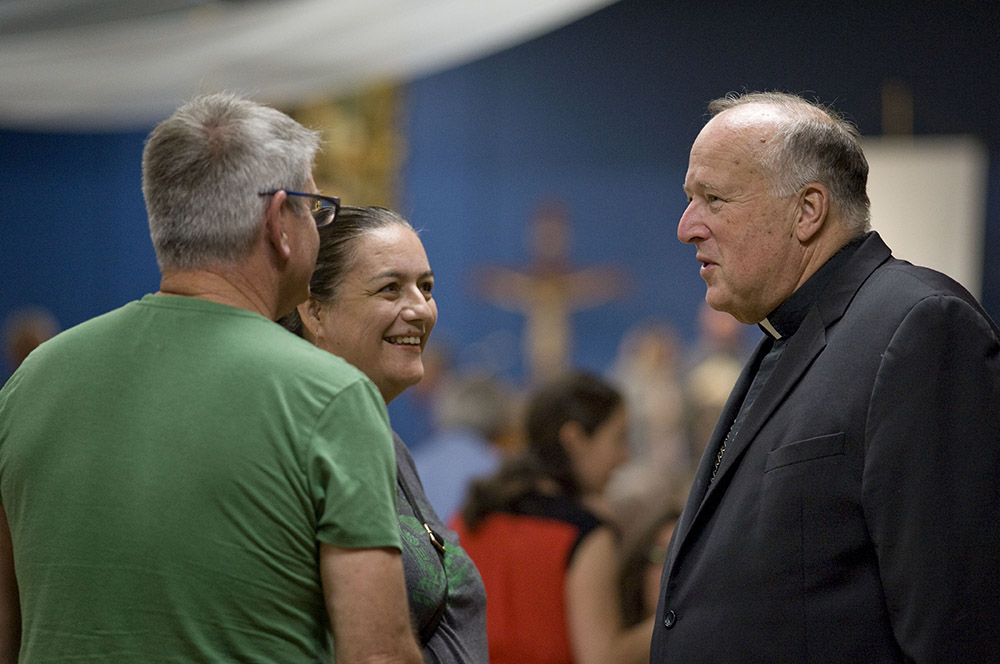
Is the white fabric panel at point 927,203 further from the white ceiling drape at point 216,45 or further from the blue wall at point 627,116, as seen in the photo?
the white ceiling drape at point 216,45

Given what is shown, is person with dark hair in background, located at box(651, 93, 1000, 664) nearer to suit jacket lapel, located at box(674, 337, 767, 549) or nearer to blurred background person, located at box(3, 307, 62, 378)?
suit jacket lapel, located at box(674, 337, 767, 549)

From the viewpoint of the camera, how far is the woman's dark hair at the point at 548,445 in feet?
9.18

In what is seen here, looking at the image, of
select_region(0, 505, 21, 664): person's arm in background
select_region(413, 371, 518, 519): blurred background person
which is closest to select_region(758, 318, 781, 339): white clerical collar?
select_region(0, 505, 21, 664): person's arm in background

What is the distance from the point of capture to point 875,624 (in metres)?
1.57

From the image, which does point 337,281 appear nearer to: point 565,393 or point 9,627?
point 9,627

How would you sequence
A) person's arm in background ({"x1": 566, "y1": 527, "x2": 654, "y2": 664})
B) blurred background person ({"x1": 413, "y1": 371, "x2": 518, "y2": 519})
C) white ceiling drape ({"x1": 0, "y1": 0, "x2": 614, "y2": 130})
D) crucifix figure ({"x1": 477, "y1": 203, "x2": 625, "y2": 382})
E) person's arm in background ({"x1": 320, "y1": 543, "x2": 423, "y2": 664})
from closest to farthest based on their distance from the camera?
person's arm in background ({"x1": 320, "y1": 543, "x2": 423, "y2": 664}), person's arm in background ({"x1": 566, "y1": 527, "x2": 654, "y2": 664}), blurred background person ({"x1": 413, "y1": 371, "x2": 518, "y2": 519}), white ceiling drape ({"x1": 0, "y1": 0, "x2": 614, "y2": 130}), crucifix figure ({"x1": 477, "y1": 203, "x2": 625, "y2": 382})

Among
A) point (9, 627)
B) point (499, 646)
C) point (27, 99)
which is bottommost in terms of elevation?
point (499, 646)

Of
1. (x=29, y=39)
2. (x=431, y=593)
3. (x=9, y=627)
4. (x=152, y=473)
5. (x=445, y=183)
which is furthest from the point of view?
(x=445, y=183)

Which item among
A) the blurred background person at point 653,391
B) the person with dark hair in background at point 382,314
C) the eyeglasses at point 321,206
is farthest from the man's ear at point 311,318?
the blurred background person at point 653,391

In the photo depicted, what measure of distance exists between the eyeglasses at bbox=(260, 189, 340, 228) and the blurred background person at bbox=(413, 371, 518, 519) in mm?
2418

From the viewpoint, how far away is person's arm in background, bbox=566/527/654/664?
8.70ft

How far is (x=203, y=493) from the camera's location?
1.29 metres

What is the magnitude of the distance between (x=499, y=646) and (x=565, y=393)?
704mm

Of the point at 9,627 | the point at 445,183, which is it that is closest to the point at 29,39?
the point at 445,183
